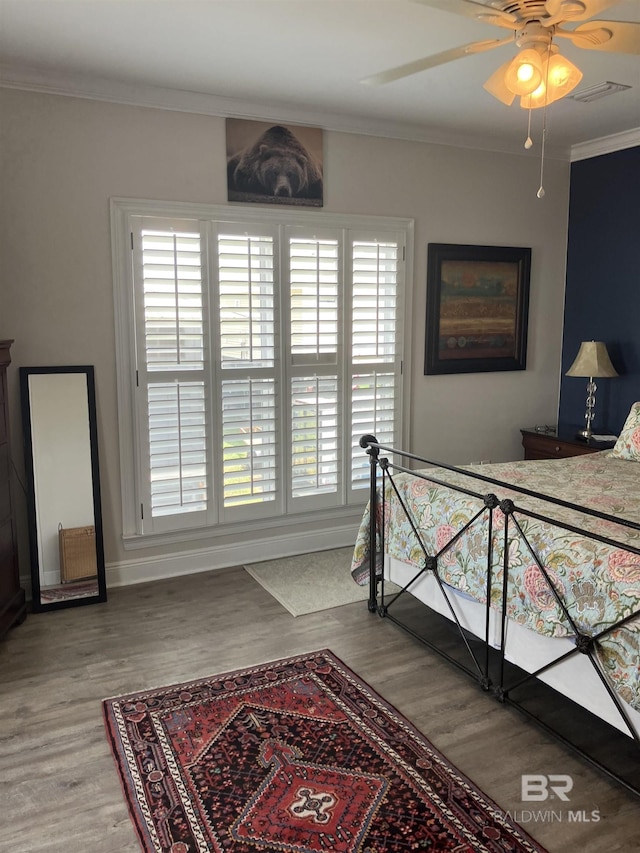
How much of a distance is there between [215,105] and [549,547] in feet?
10.1

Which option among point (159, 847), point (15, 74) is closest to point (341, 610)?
point (159, 847)

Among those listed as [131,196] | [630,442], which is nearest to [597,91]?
[630,442]

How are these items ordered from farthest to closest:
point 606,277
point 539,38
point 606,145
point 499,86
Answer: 1. point 606,277
2. point 606,145
3. point 499,86
4. point 539,38

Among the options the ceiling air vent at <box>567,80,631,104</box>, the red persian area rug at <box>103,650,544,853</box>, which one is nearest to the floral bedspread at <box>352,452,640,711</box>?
the red persian area rug at <box>103,650,544,853</box>

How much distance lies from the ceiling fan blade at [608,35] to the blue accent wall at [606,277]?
8.96 ft

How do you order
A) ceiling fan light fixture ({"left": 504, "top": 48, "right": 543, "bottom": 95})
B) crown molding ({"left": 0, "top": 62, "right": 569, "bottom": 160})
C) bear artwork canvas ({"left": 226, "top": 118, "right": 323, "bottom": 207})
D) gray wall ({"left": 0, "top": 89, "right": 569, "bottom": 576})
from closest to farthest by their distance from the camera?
ceiling fan light fixture ({"left": 504, "top": 48, "right": 543, "bottom": 95}) → crown molding ({"left": 0, "top": 62, "right": 569, "bottom": 160}) → gray wall ({"left": 0, "top": 89, "right": 569, "bottom": 576}) → bear artwork canvas ({"left": 226, "top": 118, "right": 323, "bottom": 207})

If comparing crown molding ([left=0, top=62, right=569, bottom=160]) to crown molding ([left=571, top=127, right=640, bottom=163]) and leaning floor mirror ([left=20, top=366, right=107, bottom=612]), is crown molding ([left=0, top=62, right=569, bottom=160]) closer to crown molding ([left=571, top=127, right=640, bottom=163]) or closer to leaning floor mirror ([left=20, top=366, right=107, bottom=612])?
crown molding ([left=571, top=127, right=640, bottom=163])

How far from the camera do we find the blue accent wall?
4.85 metres

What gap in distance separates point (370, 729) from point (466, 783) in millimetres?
440

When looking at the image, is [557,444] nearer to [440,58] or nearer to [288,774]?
[440,58]

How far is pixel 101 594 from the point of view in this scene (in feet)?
12.8

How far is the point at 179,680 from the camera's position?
3.04 metres

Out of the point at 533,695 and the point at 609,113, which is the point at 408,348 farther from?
the point at 533,695

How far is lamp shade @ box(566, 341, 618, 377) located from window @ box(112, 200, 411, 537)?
1.29 meters
